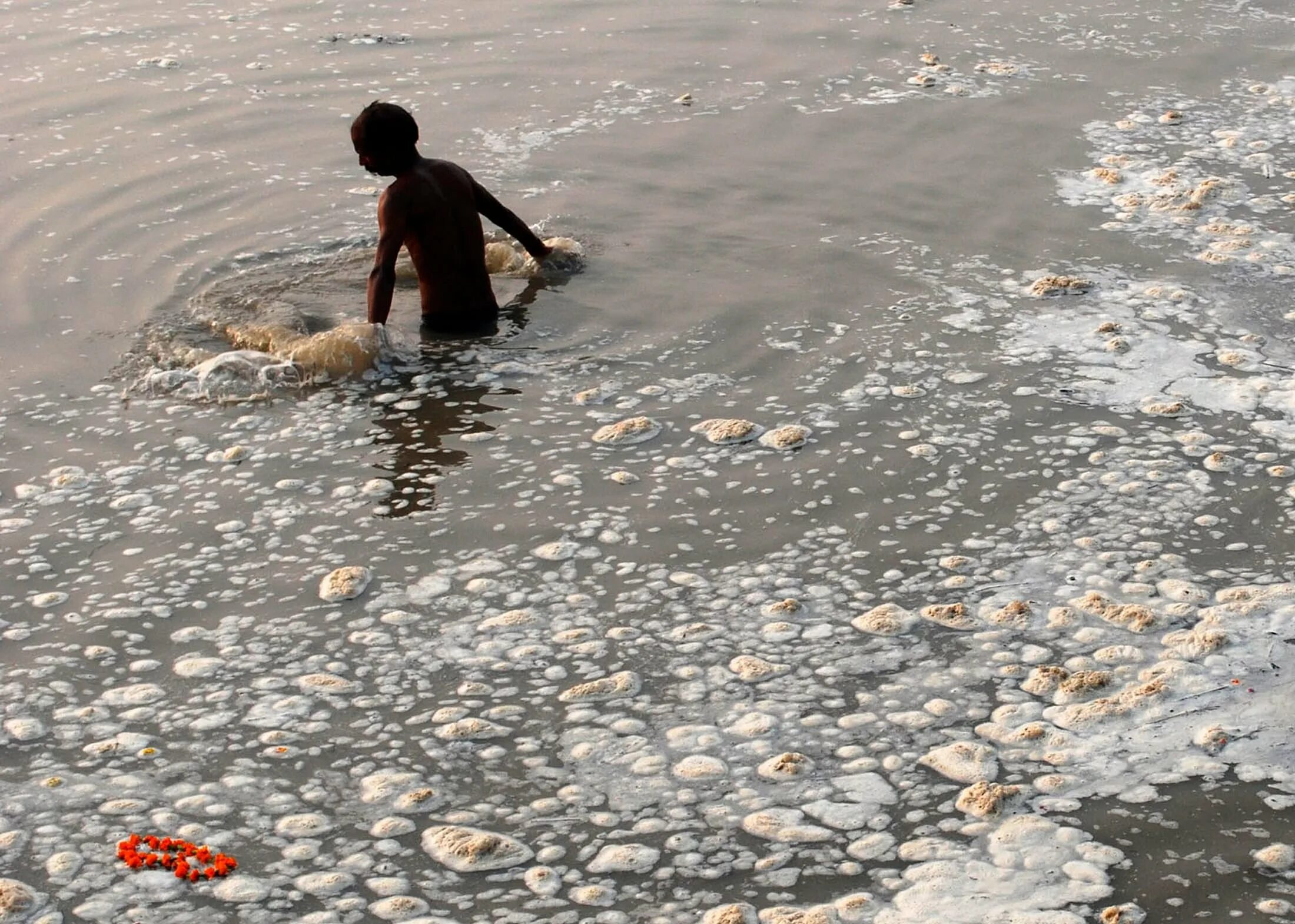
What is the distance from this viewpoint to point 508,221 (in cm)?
641

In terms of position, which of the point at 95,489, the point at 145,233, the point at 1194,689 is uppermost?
the point at 145,233

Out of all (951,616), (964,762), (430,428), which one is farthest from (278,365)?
(964,762)

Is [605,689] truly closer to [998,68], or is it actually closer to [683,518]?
[683,518]

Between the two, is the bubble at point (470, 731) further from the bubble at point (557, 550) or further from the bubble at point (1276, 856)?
A: the bubble at point (1276, 856)

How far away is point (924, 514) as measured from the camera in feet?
15.3

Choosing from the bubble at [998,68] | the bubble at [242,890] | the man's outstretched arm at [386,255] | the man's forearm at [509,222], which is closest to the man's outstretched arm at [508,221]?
the man's forearm at [509,222]

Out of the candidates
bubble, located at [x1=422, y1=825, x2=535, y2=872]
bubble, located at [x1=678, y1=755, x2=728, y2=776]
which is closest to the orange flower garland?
bubble, located at [x1=422, y1=825, x2=535, y2=872]

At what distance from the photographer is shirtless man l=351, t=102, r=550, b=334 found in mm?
5863

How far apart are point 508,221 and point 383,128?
2.64 ft

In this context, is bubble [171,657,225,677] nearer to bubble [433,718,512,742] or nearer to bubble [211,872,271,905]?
bubble [433,718,512,742]

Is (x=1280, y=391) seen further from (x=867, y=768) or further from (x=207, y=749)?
(x=207, y=749)

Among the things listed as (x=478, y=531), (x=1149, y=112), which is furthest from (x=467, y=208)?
(x=1149, y=112)

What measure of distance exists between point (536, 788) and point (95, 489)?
2.32m

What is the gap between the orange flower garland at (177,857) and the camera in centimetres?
331
